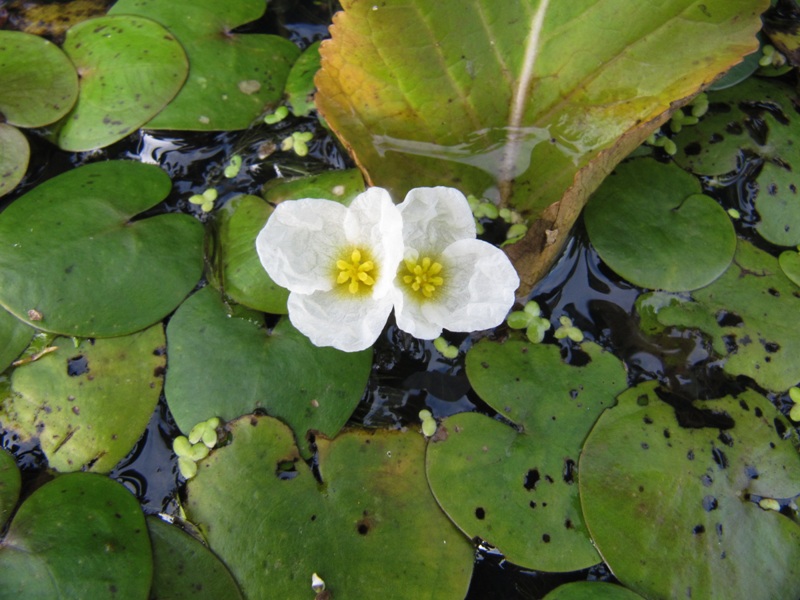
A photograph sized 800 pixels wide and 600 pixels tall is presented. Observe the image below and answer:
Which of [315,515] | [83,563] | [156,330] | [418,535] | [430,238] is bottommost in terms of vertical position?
[418,535]

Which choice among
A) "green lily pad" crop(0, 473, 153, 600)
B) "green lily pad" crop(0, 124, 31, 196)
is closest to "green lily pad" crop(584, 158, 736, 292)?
"green lily pad" crop(0, 473, 153, 600)

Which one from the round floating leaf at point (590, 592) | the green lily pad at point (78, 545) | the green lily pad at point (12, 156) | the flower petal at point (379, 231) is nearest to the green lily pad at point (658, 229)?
the flower petal at point (379, 231)

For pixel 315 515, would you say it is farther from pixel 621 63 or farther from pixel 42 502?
pixel 621 63

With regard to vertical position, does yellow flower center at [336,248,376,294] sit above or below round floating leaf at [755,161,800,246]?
above

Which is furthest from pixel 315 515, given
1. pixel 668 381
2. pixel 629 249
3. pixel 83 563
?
pixel 629 249

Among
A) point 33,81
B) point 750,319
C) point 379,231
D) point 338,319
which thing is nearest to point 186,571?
point 338,319

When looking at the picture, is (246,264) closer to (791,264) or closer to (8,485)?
(8,485)

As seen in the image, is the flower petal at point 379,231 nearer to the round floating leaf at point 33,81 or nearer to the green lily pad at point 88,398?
the green lily pad at point 88,398

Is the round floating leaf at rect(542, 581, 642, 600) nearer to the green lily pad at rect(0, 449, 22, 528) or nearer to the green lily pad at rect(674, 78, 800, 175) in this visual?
the green lily pad at rect(674, 78, 800, 175)
